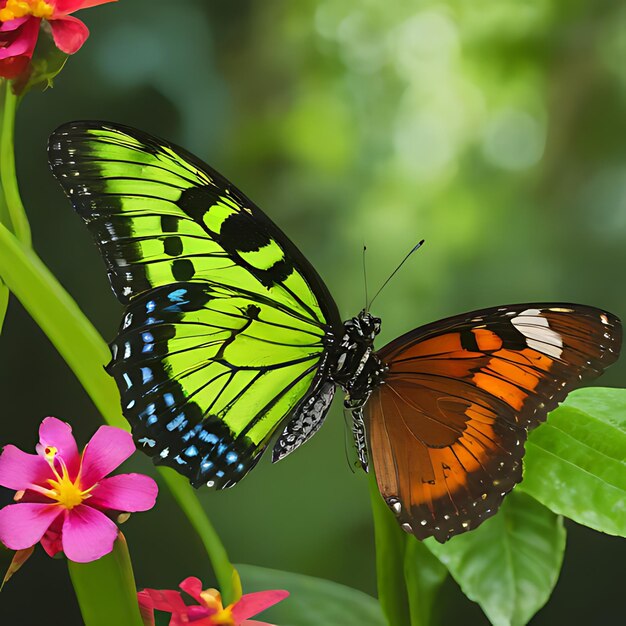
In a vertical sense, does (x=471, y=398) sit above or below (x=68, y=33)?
below

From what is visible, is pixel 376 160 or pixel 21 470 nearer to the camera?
pixel 21 470

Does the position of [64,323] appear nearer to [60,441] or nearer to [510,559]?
[60,441]

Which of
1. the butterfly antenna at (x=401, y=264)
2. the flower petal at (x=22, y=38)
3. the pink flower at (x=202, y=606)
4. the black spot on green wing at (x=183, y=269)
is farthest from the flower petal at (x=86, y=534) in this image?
the flower petal at (x=22, y=38)

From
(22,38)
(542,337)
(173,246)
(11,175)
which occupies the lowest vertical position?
(542,337)

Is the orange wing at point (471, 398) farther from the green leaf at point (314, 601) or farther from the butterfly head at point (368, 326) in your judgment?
the green leaf at point (314, 601)

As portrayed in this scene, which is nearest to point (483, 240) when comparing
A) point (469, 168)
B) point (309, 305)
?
point (469, 168)

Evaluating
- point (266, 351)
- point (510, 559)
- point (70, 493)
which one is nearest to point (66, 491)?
point (70, 493)
